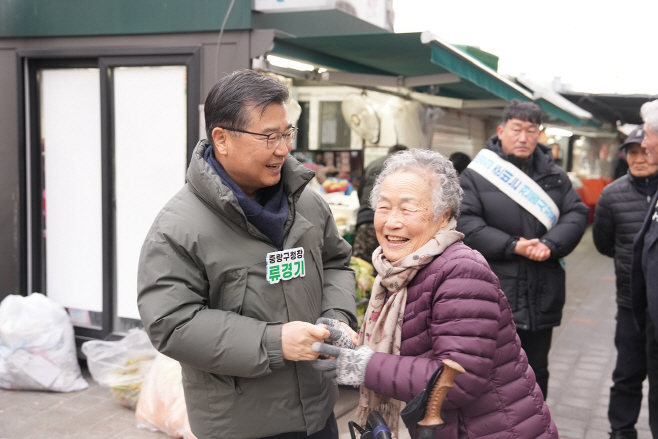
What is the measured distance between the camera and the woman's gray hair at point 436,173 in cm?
212

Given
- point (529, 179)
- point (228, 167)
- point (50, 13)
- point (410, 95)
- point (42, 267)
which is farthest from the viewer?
point (410, 95)

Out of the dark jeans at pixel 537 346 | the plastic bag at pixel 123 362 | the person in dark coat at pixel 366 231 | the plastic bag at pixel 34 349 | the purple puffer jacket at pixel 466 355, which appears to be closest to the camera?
the purple puffer jacket at pixel 466 355

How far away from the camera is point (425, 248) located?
2051 mm

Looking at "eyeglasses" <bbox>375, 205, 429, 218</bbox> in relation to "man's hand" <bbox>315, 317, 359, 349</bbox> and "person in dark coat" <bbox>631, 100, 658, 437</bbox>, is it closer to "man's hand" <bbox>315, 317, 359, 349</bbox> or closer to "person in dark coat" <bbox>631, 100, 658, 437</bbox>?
"man's hand" <bbox>315, 317, 359, 349</bbox>

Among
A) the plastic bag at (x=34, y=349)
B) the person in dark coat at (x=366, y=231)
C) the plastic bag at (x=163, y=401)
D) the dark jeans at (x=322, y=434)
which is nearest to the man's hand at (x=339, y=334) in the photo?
the dark jeans at (x=322, y=434)

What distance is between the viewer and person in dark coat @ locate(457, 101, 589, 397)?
3893 millimetres

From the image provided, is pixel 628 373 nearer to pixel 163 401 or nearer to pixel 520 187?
pixel 520 187

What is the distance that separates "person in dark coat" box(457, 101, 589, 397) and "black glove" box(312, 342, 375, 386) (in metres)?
2.07

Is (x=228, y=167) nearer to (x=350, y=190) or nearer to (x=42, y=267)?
(x=42, y=267)

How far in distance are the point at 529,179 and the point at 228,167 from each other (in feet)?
7.41

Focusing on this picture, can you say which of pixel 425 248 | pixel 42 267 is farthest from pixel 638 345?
pixel 42 267

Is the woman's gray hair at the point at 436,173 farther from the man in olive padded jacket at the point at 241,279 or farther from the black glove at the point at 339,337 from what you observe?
the black glove at the point at 339,337

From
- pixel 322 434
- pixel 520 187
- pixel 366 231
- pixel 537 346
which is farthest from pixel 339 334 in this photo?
pixel 366 231

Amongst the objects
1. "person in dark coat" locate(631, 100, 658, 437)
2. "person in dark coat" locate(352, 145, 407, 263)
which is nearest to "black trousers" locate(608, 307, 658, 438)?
"person in dark coat" locate(631, 100, 658, 437)
